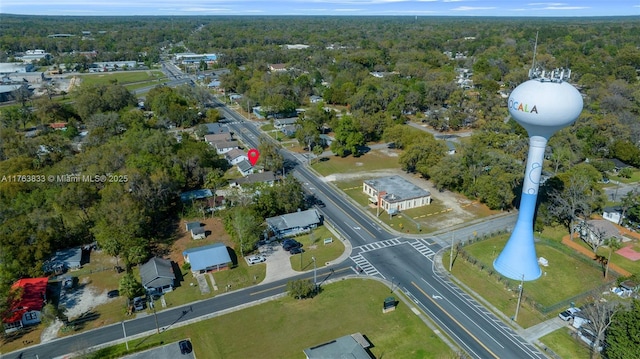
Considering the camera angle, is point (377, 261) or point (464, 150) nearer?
point (377, 261)

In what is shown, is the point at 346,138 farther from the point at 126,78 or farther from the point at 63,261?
the point at 126,78

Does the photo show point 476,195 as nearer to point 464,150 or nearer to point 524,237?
point 464,150

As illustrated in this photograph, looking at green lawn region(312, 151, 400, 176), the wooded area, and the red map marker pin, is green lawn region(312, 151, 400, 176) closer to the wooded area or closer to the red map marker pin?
the wooded area

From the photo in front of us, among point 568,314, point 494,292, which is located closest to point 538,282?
point 494,292

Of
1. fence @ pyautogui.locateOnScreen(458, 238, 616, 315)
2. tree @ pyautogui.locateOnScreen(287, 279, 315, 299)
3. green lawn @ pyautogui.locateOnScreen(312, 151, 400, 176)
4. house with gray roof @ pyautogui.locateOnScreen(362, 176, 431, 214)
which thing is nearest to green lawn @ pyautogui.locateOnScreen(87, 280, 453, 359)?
tree @ pyautogui.locateOnScreen(287, 279, 315, 299)

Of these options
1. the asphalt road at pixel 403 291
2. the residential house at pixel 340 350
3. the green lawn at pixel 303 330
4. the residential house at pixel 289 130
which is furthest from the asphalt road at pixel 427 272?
the residential house at pixel 289 130

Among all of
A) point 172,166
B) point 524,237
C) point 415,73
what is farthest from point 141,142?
point 415,73
